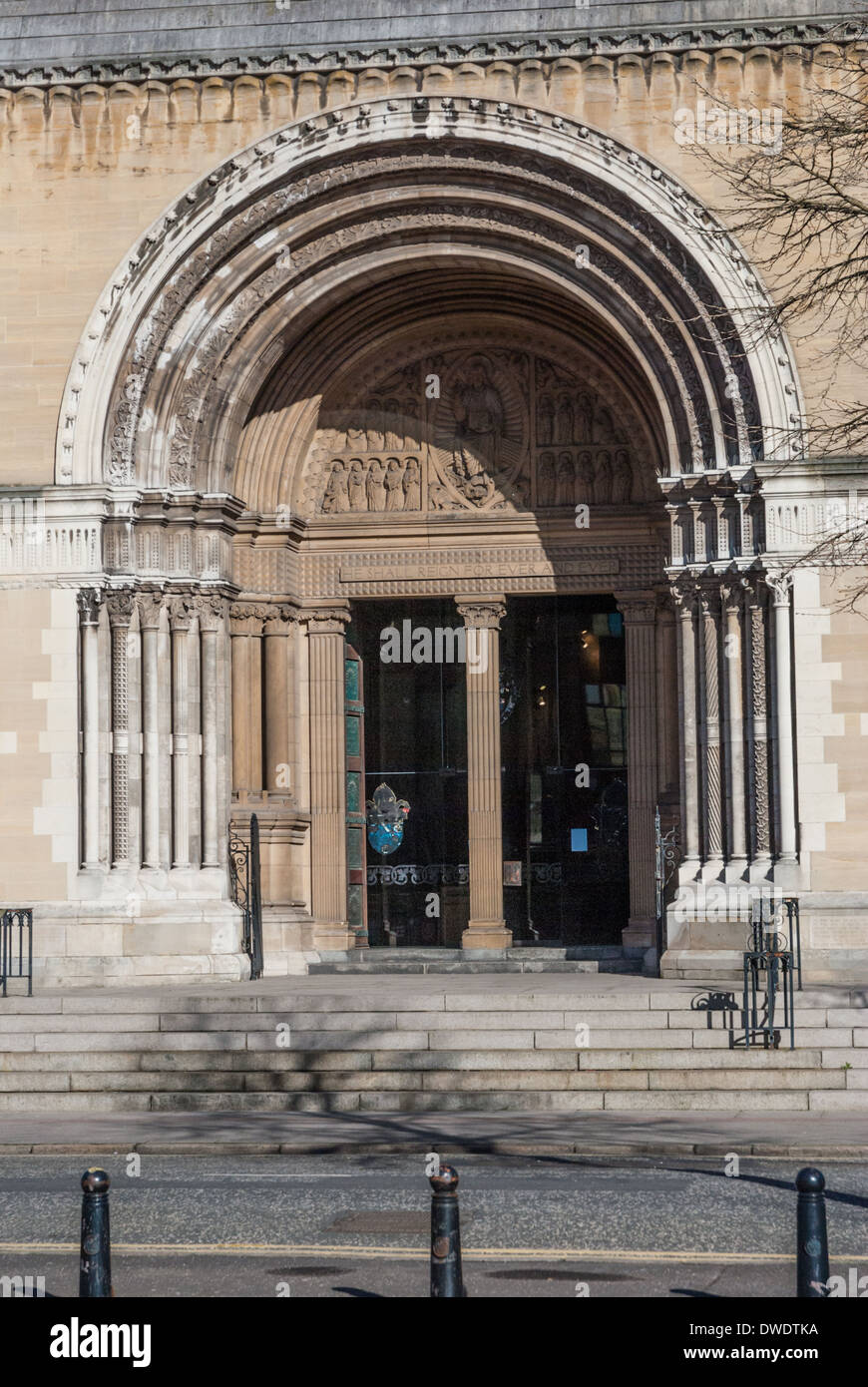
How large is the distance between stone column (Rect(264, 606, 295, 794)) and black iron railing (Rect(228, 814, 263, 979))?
0.71 metres

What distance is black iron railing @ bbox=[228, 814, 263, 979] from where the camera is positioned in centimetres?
2130

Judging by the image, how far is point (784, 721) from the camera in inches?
777

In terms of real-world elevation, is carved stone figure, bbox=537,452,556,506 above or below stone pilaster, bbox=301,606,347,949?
above

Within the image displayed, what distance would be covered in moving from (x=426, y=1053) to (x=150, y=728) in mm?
5948

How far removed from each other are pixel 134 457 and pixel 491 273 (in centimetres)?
446

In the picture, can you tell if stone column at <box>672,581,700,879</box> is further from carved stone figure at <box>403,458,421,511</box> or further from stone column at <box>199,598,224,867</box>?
stone column at <box>199,598,224,867</box>

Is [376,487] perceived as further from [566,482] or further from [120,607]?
[120,607]

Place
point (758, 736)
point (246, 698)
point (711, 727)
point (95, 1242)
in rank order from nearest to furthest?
1. point (95, 1242)
2. point (758, 736)
3. point (711, 727)
4. point (246, 698)

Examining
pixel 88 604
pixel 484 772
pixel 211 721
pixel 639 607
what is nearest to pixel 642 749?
pixel 639 607

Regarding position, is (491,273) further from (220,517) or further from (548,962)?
(548,962)

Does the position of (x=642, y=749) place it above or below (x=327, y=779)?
above

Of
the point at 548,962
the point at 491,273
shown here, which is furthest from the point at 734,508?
the point at 548,962

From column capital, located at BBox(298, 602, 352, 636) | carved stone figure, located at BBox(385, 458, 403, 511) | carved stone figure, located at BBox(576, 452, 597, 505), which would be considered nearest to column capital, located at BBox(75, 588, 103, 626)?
column capital, located at BBox(298, 602, 352, 636)

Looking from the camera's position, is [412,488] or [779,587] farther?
[412,488]
